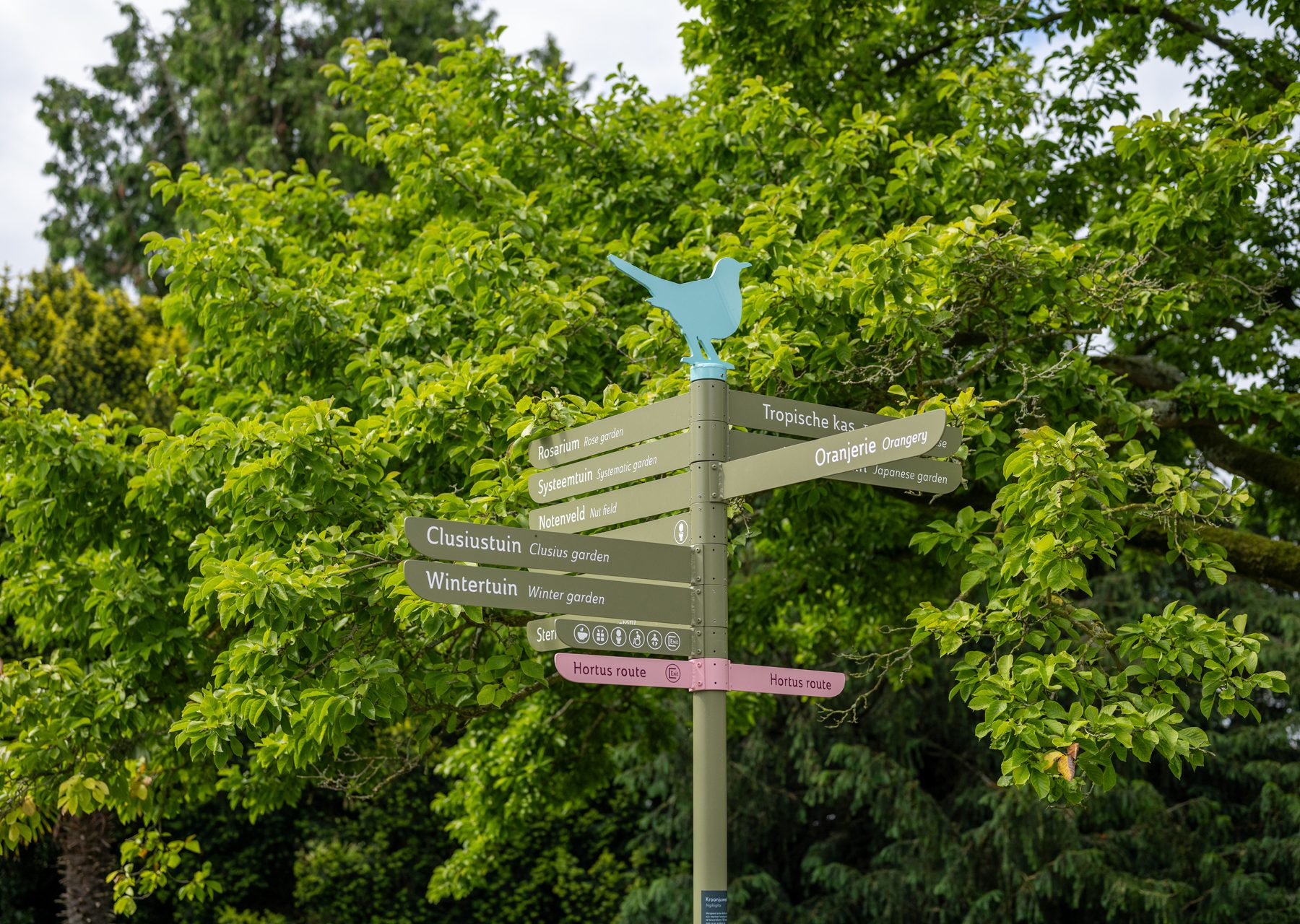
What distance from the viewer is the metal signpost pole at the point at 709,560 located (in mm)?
3871

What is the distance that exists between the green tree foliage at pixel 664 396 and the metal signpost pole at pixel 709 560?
163cm

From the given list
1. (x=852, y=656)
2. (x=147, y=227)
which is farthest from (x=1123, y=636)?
(x=147, y=227)

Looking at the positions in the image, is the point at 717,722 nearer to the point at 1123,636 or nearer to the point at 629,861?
the point at 1123,636

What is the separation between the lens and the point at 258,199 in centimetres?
1018

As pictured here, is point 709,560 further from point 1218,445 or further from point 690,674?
point 1218,445

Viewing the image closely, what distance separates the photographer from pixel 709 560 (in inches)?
159

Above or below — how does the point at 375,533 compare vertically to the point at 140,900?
above

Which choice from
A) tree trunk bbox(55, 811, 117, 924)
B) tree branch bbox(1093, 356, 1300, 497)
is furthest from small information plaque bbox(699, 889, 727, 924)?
tree trunk bbox(55, 811, 117, 924)

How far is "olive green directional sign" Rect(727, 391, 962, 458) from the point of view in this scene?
13.8 feet

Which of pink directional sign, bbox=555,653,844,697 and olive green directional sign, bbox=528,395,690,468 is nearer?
pink directional sign, bbox=555,653,844,697

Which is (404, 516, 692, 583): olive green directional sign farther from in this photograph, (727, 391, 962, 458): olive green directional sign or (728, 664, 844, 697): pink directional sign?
(727, 391, 962, 458): olive green directional sign

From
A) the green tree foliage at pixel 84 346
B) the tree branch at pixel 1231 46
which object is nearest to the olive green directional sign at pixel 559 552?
the tree branch at pixel 1231 46

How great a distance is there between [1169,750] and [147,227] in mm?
23768

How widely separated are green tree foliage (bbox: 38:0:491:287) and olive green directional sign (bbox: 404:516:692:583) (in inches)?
723
